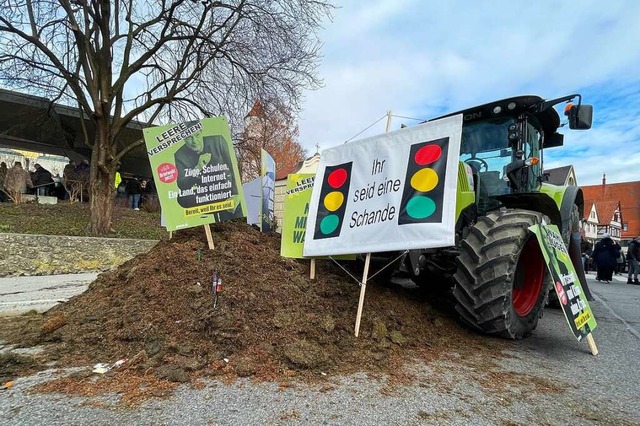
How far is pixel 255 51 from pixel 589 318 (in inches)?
434

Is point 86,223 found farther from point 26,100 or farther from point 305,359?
point 305,359

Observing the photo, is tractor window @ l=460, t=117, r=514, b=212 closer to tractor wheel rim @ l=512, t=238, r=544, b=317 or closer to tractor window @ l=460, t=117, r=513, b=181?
tractor window @ l=460, t=117, r=513, b=181

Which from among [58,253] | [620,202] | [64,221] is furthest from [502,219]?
[620,202]

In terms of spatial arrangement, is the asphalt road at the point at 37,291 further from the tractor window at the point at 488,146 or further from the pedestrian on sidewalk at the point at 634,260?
the pedestrian on sidewalk at the point at 634,260

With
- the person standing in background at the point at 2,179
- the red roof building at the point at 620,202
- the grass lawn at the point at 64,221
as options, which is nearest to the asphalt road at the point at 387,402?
A: the grass lawn at the point at 64,221

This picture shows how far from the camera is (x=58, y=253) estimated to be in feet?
29.0

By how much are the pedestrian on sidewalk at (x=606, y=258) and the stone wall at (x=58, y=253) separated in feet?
54.0

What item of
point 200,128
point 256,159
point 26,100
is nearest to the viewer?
point 200,128

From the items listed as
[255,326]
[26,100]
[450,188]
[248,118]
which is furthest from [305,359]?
[26,100]

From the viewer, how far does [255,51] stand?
11.7 m

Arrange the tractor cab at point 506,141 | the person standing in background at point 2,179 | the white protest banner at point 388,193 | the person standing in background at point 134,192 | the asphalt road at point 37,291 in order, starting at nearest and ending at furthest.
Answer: the white protest banner at point 388,193 < the tractor cab at point 506,141 < the asphalt road at point 37,291 < the person standing in background at point 2,179 < the person standing in background at point 134,192

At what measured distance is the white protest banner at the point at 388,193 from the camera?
3.36 m

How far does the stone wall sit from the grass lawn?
3.03 ft

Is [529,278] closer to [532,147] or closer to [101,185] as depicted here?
[532,147]
